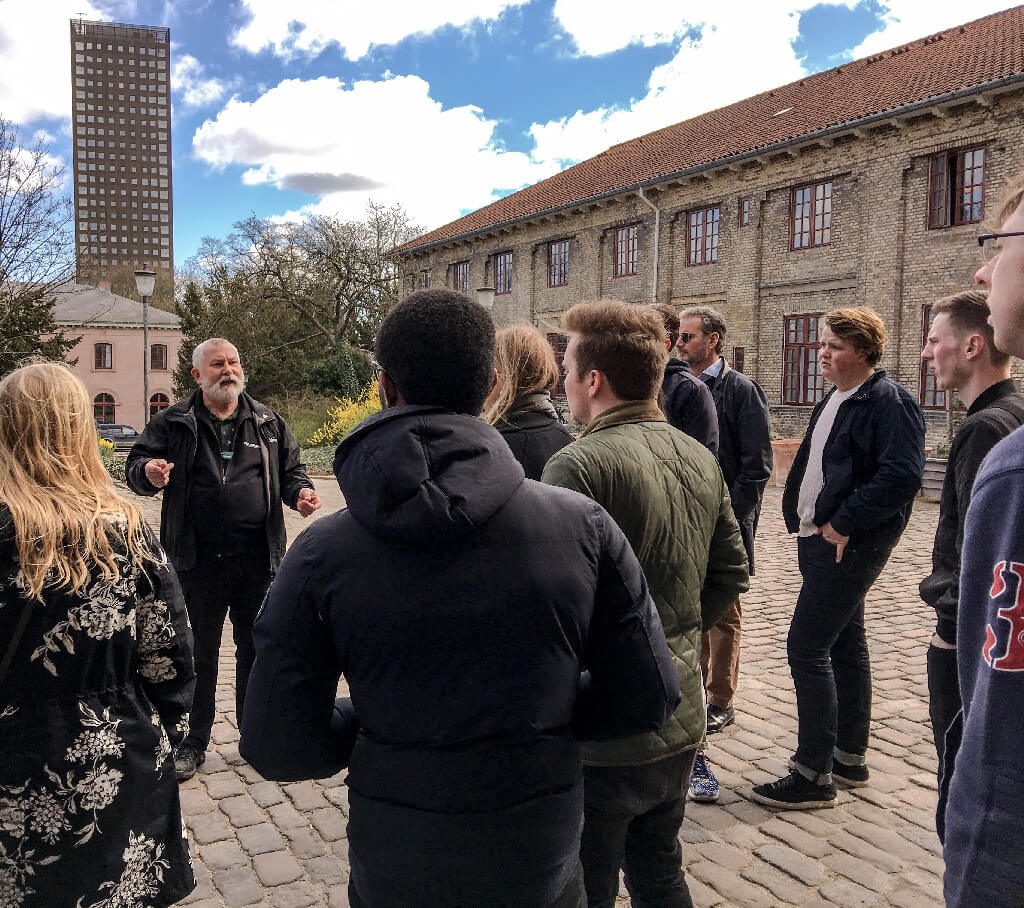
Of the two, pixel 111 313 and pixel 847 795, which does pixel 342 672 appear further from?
pixel 111 313

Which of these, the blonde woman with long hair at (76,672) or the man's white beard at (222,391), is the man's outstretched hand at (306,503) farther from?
the blonde woman with long hair at (76,672)

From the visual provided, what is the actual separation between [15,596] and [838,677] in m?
3.51

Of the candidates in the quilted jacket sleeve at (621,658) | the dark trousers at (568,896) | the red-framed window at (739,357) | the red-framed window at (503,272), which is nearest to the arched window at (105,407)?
the red-framed window at (503,272)

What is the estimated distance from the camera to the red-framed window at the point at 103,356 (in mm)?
54312

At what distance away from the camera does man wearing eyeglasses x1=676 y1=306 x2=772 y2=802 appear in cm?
492

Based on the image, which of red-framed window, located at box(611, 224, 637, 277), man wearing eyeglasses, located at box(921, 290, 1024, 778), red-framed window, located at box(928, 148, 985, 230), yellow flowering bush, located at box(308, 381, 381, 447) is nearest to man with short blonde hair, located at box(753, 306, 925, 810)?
man wearing eyeglasses, located at box(921, 290, 1024, 778)

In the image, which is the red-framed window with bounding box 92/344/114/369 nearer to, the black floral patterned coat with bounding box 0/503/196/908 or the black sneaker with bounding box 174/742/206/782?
the black sneaker with bounding box 174/742/206/782

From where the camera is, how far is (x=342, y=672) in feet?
5.90

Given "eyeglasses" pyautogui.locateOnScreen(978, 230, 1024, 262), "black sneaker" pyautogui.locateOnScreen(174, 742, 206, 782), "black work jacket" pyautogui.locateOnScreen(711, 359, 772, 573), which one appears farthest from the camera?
"black work jacket" pyautogui.locateOnScreen(711, 359, 772, 573)

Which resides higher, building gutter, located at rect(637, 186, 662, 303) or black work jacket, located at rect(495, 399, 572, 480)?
building gutter, located at rect(637, 186, 662, 303)

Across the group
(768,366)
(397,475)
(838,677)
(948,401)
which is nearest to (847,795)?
(838,677)

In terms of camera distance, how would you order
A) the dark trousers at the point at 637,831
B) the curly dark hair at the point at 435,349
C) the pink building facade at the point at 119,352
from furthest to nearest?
the pink building facade at the point at 119,352
the dark trousers at the point at 637,831
the curly dark hair at the point at 435,349

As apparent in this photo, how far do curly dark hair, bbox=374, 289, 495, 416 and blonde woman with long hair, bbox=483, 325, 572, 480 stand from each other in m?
1.78

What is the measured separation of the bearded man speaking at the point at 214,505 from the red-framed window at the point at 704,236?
76.9ft
